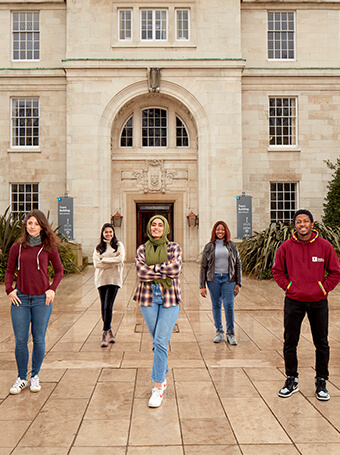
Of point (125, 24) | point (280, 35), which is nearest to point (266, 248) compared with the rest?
point (280, 35)

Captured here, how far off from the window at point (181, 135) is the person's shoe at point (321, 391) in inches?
675

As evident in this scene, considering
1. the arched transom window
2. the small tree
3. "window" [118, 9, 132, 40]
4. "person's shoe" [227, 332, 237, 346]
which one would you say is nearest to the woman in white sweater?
"person's shoe" [227, 332, 237, 346]

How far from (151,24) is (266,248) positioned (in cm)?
1225

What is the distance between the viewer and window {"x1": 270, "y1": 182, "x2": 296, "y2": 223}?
20.6 metres

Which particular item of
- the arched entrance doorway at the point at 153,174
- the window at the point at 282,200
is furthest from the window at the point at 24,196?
the window at the point at 282,200

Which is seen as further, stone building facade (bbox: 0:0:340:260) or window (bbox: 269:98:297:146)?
window (bbox: 269:98:297:146)

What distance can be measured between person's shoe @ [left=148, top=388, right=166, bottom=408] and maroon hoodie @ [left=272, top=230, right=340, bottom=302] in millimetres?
1691

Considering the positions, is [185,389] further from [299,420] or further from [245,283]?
[245,283]

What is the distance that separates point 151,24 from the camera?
19688 millimetres

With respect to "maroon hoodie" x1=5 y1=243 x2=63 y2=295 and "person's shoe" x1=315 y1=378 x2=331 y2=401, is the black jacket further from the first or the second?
"maroon hoodie" x1=5 y1=243 x2=63 y2=295

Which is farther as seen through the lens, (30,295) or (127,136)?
(127,136)

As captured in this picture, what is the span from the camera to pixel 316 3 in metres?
20.5

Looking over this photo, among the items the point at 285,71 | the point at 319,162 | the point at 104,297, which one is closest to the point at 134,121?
the point at 285,71

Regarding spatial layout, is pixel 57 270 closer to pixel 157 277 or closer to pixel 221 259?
pixel 157 277
